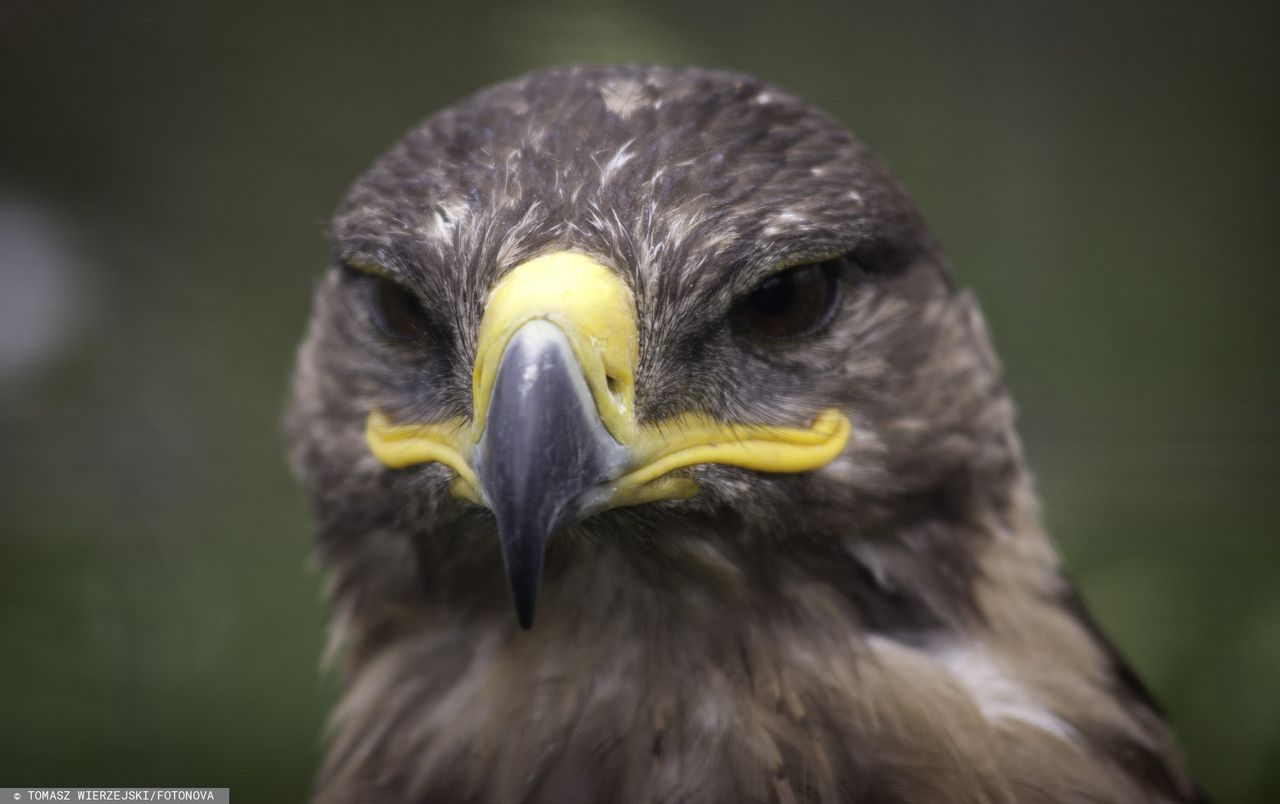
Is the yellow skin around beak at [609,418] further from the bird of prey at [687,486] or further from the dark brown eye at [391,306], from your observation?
the dark brown eye at [391,306]

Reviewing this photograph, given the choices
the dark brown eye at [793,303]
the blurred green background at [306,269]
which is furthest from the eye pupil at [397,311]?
the blurred green background at [306,269]

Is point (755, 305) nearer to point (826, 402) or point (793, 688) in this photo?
point (826, 402)

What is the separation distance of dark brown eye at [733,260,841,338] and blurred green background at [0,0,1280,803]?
4.81 ft

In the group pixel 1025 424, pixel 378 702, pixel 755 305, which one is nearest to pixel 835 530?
pixel 755 305

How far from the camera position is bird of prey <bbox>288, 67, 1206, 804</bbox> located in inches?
51.3

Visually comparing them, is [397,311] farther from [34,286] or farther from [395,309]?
[34,286]

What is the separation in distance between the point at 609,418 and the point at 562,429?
0.23 feet

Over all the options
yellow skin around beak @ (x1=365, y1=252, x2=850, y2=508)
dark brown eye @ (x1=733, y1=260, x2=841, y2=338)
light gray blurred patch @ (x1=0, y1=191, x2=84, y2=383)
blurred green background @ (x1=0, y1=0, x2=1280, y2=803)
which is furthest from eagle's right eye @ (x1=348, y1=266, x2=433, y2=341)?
light gray blurred patch @ (x1=0, y1=191, x2=84, y2=383)

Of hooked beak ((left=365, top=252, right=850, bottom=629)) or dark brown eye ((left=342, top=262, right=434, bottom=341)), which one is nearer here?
hooked beak ((left=365, top=252, right=850, bottom=629))

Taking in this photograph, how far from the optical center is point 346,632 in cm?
169

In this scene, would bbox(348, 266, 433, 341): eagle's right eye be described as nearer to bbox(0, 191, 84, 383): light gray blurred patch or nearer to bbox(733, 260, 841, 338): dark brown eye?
bbox(733, 260, 841, 338): dark brown eye

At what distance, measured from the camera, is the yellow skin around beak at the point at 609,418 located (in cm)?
119

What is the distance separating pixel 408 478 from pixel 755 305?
44 centimetres

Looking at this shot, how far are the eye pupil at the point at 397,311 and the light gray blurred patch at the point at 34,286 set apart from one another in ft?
7.82
